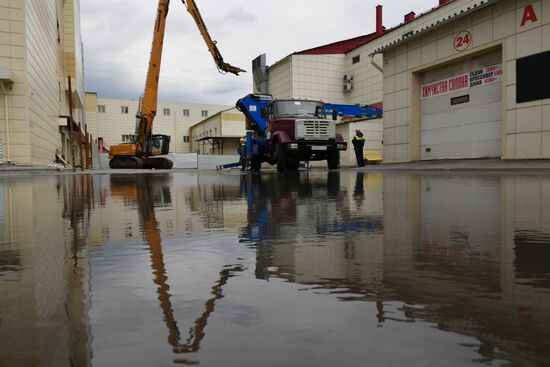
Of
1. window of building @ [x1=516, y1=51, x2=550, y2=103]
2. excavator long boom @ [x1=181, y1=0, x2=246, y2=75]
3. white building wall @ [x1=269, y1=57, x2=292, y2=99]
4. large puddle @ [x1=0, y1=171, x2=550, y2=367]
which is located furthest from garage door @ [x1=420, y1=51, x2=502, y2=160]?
white building wall @ [x1=269, y1=57, x2=292, y2=99]

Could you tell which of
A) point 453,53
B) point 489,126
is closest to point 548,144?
point 489,126

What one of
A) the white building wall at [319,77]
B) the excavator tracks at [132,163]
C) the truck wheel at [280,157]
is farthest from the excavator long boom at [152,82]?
the truck wheel at [280,157]

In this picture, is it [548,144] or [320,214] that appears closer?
[320,214]

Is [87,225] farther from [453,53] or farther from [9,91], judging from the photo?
[9,91]

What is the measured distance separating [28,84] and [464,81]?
57.0 feet

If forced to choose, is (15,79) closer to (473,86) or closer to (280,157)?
(280,157)

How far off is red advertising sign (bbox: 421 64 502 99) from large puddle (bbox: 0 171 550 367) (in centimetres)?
1283

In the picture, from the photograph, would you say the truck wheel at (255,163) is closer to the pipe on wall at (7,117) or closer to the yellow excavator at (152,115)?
the yellow excavator at (152,115)

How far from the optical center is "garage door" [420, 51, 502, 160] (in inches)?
540

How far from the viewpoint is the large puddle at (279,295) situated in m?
0.86

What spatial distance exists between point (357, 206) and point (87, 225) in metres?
2.04

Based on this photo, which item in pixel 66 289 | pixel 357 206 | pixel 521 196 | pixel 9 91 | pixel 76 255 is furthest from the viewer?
pixel 9 91

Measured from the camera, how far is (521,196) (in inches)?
164

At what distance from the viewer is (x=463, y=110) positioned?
1482cm
